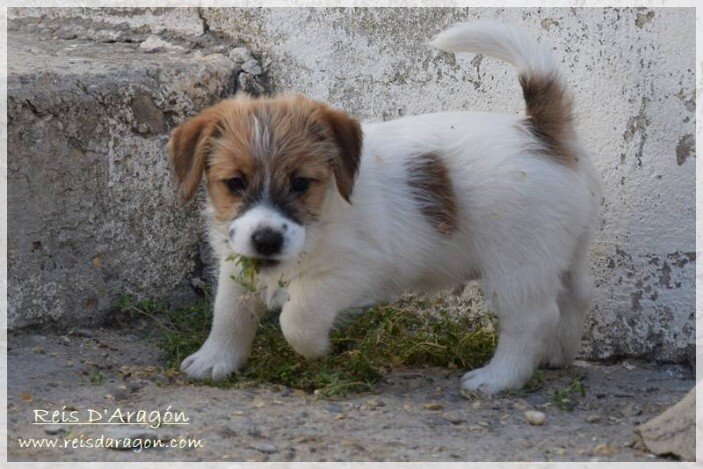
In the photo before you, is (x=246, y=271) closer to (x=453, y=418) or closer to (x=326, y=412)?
(x=326, y=412)

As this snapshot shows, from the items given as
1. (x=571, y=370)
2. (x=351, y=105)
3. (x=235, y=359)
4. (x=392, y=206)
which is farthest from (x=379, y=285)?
(x=351, y=105)

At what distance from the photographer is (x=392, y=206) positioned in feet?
14.1

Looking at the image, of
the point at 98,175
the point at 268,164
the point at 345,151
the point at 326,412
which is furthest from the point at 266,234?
the point at 98,175

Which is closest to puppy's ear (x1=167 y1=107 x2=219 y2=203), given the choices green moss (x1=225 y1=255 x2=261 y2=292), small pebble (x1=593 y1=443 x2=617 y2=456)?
green moss (x1=225 y1=255 x2=261 y2=292)

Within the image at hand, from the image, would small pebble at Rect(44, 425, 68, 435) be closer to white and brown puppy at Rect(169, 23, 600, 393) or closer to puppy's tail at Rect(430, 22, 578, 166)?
white and brown puppy at Rect(169, 23, 600, 393)

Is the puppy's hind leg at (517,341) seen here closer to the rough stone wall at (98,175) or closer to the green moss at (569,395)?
the green moss at (569,395)

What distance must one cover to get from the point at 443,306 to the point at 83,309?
5.68 feet

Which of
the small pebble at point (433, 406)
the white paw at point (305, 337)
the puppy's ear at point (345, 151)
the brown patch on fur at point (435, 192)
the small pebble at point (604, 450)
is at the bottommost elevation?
the small pebble at point (433, 406)

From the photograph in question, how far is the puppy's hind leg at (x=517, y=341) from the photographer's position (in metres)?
4.30

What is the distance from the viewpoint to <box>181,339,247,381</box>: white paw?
4.43 metres

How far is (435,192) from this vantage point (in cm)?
431

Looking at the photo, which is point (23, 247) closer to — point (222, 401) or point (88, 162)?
point (88, 162)

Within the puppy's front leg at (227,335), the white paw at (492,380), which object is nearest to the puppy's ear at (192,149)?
the puppy's front leg at (227,335)

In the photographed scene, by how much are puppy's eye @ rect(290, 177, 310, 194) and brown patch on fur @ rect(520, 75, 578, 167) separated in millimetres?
1008
